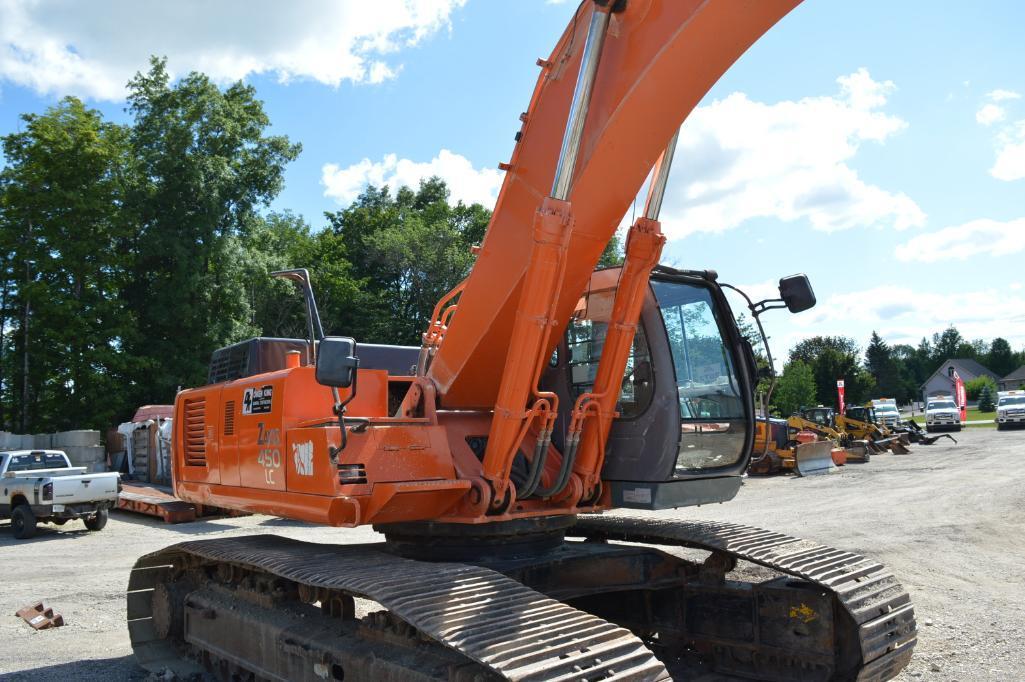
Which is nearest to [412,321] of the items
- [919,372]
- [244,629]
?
[244,629]

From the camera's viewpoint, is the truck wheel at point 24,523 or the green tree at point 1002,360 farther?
the green tree at point 1002,360

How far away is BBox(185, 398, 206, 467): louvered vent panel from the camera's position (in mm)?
6617

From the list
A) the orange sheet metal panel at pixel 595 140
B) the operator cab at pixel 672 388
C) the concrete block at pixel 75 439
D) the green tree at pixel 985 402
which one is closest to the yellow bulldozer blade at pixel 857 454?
the concrete block at pixel 75 439

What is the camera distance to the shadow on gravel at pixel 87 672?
6.11m

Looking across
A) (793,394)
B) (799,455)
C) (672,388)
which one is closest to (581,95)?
(672,388)

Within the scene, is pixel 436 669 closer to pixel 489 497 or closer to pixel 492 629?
pixel 492 629

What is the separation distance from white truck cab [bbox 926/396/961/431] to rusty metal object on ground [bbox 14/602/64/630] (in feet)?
A: 148

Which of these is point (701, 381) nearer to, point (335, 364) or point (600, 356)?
point (600, 356)

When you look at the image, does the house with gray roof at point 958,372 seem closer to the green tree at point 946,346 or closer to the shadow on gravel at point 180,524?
the green tree at point 946,346

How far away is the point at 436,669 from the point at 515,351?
1.63m

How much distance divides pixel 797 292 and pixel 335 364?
278 cm

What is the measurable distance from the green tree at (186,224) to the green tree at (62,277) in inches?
36.5

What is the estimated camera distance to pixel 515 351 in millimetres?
4422

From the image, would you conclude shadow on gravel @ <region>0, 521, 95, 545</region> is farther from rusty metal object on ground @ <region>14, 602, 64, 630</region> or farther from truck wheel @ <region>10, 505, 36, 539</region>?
rusty metal object on ground @ <region>14, 602, 64, 630</region>
